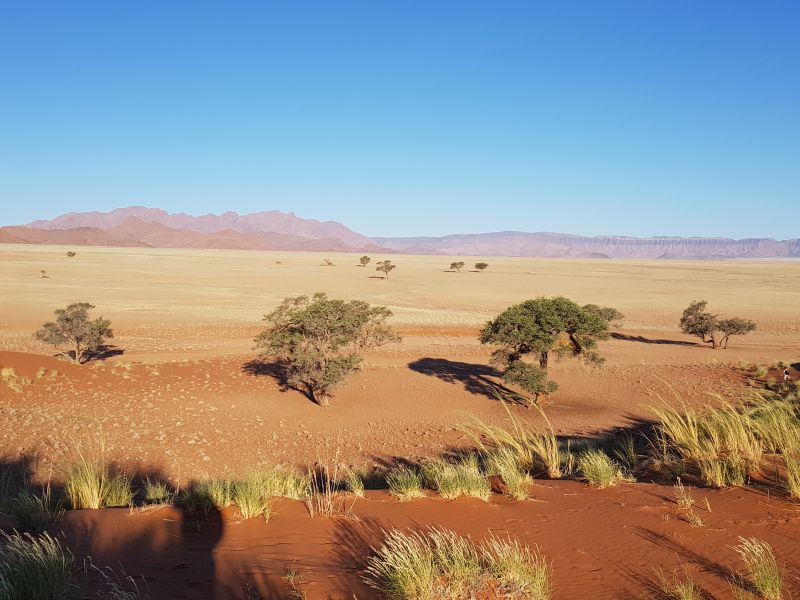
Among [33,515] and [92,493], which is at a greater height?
[33,515]

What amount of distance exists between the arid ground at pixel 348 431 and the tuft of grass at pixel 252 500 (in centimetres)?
19

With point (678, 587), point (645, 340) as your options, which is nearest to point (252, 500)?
point (678, 587)

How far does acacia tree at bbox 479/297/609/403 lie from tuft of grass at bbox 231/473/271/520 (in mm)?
12312

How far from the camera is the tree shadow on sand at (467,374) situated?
19.4 metres

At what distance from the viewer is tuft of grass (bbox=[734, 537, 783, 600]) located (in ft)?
12.6

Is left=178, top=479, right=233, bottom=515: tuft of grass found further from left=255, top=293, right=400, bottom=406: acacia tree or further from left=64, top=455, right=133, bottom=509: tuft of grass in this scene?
left=255, top=293, right=400, bottom=406: acacia tree

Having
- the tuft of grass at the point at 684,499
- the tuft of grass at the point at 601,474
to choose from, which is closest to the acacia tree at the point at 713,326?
the tuft of grass at the point at 601,474

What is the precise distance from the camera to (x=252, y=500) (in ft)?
19.4

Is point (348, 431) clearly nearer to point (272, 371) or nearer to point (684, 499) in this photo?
point (272, 371)

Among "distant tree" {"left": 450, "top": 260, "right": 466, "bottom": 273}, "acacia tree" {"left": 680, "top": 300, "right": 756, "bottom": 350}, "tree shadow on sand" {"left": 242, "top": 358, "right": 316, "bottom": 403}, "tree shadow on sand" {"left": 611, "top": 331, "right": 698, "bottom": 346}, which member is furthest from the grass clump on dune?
"distant tree" {"left": 450, "top": 260, "right": 466, "bottom": 273}

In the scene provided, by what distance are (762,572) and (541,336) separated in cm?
1389

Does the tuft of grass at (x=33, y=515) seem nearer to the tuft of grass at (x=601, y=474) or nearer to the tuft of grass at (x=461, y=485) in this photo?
the tuft of grass at (x=461, y=485)

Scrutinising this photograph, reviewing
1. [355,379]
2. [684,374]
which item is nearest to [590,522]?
[355,379]

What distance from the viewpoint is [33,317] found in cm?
3484
